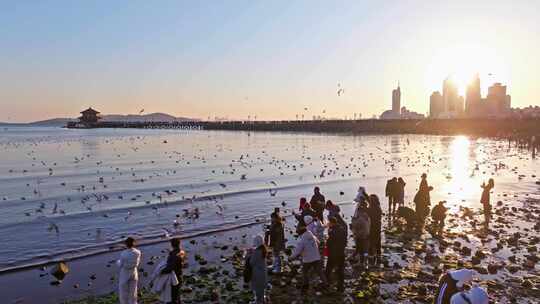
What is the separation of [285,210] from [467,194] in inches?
506

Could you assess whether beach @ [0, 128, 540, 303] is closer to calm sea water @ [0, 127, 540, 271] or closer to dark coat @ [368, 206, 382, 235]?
calm sea water @ [0, 127, 540, 271]

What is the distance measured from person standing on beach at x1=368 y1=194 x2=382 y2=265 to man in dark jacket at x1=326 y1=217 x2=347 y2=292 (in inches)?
103

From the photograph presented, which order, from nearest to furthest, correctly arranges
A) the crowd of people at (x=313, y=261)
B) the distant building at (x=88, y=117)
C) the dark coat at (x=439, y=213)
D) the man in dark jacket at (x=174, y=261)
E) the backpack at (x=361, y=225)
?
the crowd of people at (x=313, y=261), the man in dark jacket at (x=174, y=261), the backpack at (x=361, y=225), the dark coat at (x=439, y=213), the distant building at (x=88, y=117)

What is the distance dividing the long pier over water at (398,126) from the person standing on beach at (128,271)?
336ft

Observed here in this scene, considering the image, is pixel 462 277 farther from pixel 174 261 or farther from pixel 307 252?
pixel 174 261

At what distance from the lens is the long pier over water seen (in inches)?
4250

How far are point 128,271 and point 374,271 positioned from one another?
23.0ft

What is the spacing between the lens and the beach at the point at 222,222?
1210 centimetres

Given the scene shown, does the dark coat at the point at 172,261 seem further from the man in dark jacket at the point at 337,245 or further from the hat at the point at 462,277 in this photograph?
the hat at the point at 462,277

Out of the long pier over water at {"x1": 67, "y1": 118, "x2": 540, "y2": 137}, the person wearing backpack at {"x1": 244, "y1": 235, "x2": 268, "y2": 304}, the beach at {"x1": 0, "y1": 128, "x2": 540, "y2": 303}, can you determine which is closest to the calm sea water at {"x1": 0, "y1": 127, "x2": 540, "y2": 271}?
the beach at {"x1": 0, "y1": 128, "x2": 540, "y2": 303}

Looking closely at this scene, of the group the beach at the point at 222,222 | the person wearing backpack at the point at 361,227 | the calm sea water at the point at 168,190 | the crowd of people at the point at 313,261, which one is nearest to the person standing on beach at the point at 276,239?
the crowd of people at the point at 313,261

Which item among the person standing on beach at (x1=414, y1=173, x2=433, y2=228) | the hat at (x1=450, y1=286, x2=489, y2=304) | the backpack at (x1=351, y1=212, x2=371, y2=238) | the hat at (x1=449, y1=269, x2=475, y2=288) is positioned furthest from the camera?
the person standing on beach at (x1=414, y1=173, x2=433, y2=228)

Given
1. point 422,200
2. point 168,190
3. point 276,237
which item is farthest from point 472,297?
point 168,190

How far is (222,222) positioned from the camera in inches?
809
